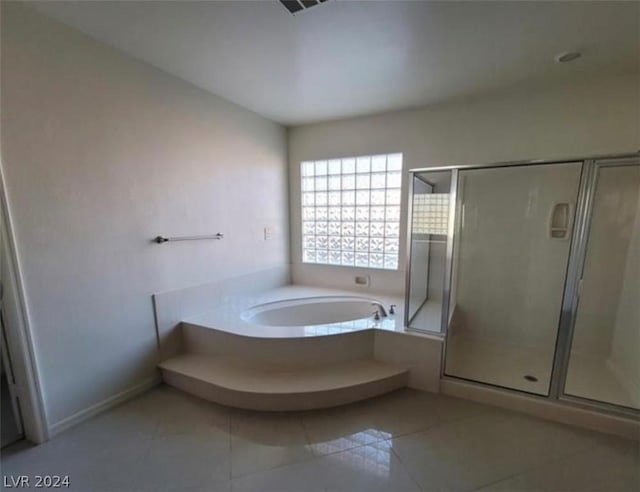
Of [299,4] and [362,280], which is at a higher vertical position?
[299,4]

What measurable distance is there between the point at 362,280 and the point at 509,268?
57.1 inches

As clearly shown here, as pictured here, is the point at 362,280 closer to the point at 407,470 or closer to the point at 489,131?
the point at 489,131

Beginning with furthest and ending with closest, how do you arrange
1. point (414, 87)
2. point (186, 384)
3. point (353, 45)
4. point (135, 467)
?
point (414, 87), point (186, 384), point (353, 45), point (135, 467)

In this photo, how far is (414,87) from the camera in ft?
7.90

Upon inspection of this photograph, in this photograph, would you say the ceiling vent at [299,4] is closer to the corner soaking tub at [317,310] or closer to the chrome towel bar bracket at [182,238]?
the chrome towel bar bracket at [182,238]

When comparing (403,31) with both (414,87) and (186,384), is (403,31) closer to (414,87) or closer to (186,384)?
(414,87)

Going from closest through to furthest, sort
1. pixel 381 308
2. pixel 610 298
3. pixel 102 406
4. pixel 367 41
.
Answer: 1. pixel 367 41
2. pixel 102 406
3. pixel 610 298
4. pixel 381 308

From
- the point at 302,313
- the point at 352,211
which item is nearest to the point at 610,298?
the point at 352,211

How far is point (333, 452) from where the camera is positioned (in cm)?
161

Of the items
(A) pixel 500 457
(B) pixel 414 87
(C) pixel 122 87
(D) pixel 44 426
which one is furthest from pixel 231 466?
(B) pixel 414 87

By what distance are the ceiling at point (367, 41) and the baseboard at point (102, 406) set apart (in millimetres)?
2311

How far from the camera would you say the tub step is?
1.93 m

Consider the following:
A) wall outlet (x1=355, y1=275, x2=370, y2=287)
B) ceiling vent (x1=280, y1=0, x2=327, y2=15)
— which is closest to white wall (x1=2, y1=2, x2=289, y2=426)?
ceiling vent (x1=280, y1=0, x2=327, y2=15)

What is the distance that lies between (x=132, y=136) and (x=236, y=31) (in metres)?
1.00
